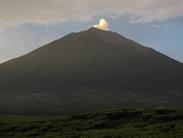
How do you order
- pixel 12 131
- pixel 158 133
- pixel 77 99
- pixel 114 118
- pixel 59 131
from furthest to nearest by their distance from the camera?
pixel 77 99 < pixel 114 118 < pixel 12 131 < pixel 59 131 < pixel 158 133

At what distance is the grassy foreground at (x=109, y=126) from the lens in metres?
46.0

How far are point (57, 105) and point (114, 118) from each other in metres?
109

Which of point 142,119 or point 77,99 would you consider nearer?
point 142,119

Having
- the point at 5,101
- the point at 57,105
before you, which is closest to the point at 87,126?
the point at 57,105

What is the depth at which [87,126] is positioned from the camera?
56281 mm

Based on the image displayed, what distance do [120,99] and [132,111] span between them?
420 ft

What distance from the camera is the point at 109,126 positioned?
5712cm

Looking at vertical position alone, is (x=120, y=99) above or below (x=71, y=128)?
above

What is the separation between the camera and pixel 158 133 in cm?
4412

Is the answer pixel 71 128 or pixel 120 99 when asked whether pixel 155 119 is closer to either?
pixel 71 128

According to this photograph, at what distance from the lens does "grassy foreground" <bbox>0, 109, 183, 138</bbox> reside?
45978 millimetres

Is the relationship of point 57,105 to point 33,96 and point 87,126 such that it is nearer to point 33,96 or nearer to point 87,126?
point 33,96

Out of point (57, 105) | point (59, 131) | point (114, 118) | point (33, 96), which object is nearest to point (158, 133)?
point (59, 131)

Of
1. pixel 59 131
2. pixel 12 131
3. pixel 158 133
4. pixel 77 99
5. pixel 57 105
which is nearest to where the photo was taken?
pixel 158 133
